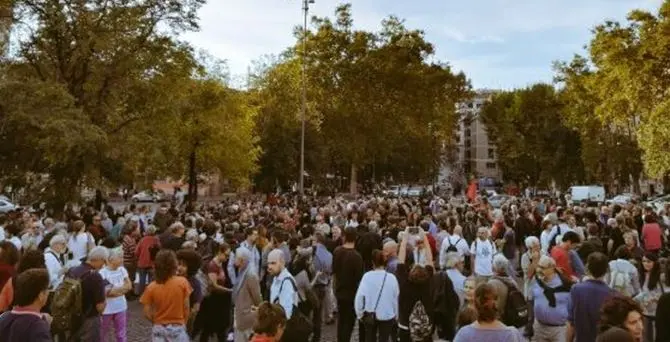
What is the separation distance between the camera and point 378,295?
773cm

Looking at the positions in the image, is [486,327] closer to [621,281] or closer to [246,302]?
[246,302]

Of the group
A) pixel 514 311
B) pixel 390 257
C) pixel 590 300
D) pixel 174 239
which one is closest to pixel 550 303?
pixel 514 311

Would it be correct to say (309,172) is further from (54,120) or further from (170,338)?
(170,338)

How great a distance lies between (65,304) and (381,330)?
3600 millimetres

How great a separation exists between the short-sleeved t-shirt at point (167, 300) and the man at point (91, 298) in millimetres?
775

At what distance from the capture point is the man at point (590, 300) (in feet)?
20.0

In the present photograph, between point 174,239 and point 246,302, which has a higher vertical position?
point 174,239

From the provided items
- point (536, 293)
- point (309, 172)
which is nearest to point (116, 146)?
point (536, 293)

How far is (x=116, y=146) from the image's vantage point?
22344mm

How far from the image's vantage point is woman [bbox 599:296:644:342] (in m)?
4.52

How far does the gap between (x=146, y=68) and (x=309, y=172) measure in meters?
32.4

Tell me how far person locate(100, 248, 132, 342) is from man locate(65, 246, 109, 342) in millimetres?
469

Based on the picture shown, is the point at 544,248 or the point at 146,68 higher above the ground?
the point at 146,68

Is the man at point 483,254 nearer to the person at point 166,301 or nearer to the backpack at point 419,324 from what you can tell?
the backpack at point 419,324
